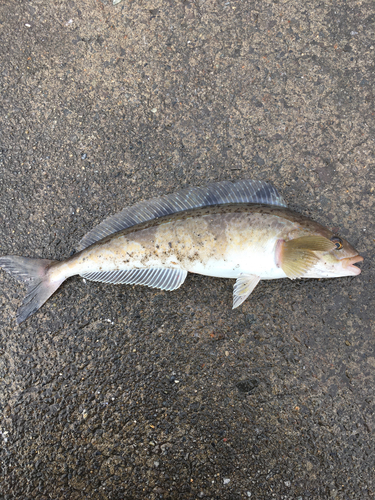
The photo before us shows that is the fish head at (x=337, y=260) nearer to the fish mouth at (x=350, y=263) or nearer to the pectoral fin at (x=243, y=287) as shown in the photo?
the fish mouth at (x=350, y=263)

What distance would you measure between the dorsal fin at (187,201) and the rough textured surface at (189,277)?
0.87ft

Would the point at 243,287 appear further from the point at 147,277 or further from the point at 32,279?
the point at 32,279

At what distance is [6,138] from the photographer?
3.28 metres

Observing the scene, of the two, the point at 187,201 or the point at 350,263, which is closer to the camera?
the point at 350,263

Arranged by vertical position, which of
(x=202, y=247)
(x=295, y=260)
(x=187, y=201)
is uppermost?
(x=187, y=201)

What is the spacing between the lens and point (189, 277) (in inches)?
122

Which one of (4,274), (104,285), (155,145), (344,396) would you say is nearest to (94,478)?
(104,285)

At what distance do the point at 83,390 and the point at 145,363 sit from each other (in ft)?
1.97

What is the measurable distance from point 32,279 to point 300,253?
2.33 m

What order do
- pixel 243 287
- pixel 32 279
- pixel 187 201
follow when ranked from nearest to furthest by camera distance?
pixel 243 287 < pixel 187 201 < pixel 32 279

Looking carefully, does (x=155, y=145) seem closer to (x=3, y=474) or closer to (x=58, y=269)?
(x=58, y=269)

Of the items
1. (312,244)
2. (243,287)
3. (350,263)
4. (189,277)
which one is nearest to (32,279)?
(189,277)

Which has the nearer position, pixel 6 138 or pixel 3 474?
pixel 3 474

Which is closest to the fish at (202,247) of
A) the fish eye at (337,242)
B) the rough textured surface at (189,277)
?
the fish eye at (337,242)
